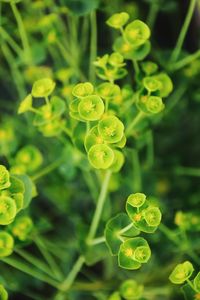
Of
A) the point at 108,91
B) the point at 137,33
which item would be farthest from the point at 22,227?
the point at 137,33

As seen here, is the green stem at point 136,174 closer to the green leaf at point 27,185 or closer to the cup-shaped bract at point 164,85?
the cup-shaped bract at point 164,85

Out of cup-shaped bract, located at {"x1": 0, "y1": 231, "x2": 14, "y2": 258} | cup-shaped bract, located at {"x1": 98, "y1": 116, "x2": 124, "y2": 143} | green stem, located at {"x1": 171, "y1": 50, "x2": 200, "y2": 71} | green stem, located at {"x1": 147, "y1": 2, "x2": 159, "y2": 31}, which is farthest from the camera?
green stem, located at {"x1": 147, "y1": 2, "x2": 159, "y2": 31}

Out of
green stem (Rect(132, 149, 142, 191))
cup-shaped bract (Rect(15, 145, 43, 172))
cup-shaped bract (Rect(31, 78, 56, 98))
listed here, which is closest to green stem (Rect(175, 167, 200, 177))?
green stem (Rect(132, 149, 142, 191))

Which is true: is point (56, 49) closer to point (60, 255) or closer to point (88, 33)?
point (88, 33)

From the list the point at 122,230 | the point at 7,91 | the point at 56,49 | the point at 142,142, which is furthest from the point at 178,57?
the point at 7,91

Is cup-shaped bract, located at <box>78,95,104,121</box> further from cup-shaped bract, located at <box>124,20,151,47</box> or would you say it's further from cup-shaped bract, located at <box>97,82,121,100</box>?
cup-shaped bract, located at <box>124,20,151,47</box>

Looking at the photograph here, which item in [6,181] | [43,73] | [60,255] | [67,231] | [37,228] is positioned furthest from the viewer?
[67,231]

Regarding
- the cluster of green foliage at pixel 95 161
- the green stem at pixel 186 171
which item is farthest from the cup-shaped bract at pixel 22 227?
the green stem at pixel 186 171
